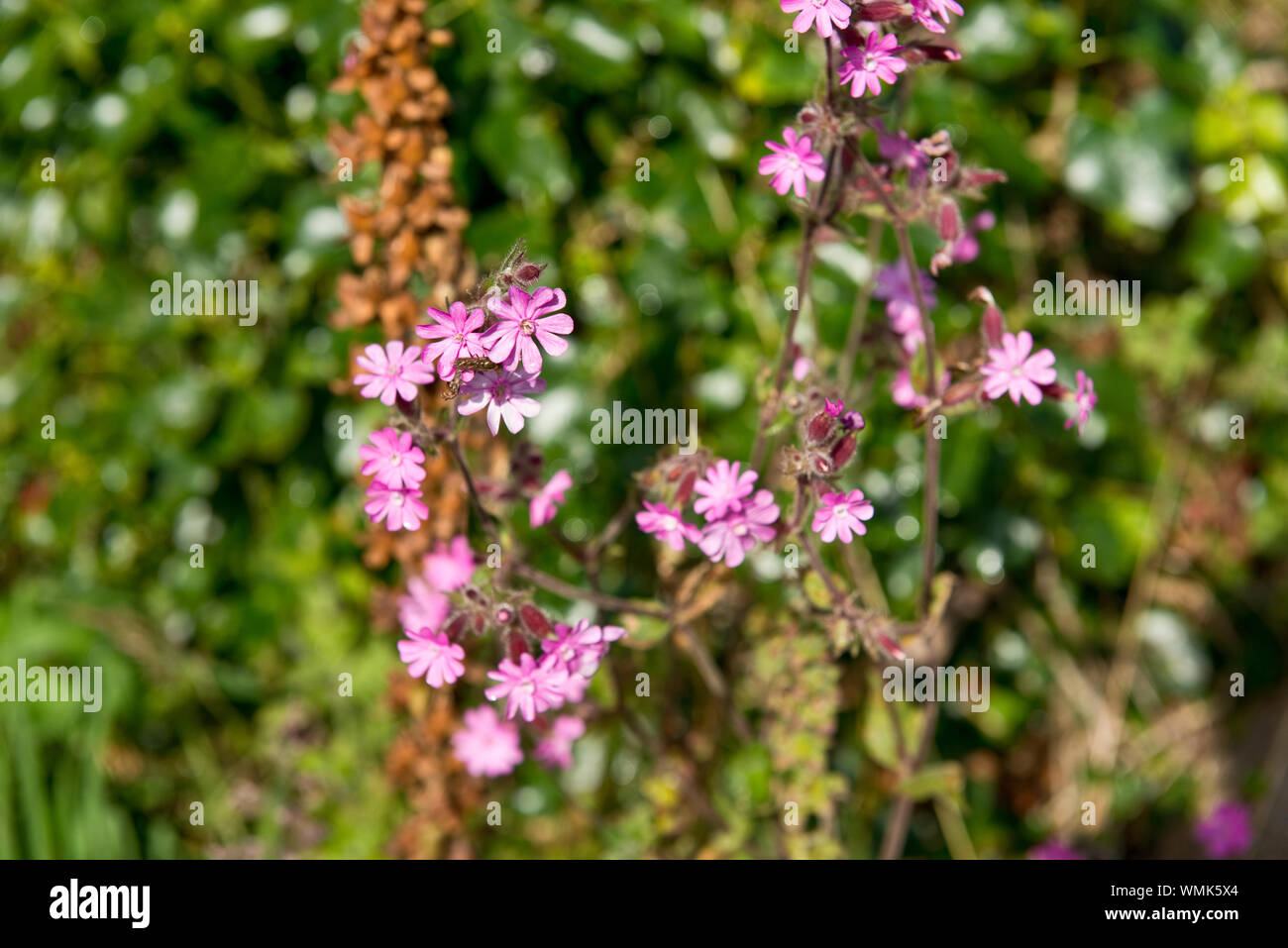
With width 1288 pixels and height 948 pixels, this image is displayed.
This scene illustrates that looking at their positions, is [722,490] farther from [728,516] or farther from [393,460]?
[393,460]

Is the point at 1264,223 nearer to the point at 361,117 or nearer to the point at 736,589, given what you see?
the point at 736,589

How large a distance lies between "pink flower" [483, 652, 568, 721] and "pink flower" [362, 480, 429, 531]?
0.18 m

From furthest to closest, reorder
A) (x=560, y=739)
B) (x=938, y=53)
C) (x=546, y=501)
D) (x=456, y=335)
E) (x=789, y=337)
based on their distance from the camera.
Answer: (x=560, y=739) → (x=546, y=501) → (x=789, y=337) → (x=938, y=53) → (x=456, y=335)

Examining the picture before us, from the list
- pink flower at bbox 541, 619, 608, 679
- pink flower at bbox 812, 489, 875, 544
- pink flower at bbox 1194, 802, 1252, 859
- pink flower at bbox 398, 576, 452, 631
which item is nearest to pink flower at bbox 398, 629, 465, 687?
pink flower at bbox 541, 619, 608, 679

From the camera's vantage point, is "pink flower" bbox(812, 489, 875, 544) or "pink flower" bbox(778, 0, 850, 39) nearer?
"pink flower" bbox(778, 0, 850, 39)

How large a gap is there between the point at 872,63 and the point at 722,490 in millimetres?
454

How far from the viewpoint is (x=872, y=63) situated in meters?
1.07

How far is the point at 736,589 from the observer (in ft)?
6.11

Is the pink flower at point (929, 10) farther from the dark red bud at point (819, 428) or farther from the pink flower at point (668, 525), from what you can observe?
the pink flower at point (668, 525)

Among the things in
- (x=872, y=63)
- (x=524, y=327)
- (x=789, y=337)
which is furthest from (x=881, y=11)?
(x=524, y=327)

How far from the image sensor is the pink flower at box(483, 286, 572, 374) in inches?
39.7

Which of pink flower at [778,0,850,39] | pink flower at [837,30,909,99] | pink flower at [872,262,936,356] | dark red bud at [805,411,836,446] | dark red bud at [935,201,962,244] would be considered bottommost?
dark red bud at [805,411,836,446]

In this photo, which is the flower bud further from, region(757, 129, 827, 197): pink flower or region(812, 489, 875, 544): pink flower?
region(812, 489, 875, 544): pink flower
